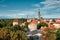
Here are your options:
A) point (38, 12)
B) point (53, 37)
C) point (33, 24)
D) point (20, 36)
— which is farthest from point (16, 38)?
point (38, 12)

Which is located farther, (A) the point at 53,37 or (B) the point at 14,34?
(A) the point at 53,37

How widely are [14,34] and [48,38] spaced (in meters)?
6.09

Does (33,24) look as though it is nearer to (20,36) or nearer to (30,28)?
(30,28)

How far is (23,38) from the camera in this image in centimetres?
2238

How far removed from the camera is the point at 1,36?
72.4 ft

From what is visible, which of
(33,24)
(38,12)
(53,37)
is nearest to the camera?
(53,37)

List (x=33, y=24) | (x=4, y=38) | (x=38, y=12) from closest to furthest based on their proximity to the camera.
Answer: (x=4, y=38) → (x=33, y=24) → (x=38, y=12)

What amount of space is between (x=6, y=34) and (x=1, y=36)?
0.78 metres

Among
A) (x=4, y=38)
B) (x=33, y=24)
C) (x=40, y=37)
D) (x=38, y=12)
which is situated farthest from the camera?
(x=38, y=12)

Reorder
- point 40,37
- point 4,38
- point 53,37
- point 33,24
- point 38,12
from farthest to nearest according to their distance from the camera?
point 38,12 → point 33,24 → point 40,37 → point 53,37 → point 4,38

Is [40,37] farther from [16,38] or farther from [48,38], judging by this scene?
[16,38]

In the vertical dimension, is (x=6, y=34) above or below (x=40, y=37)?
above

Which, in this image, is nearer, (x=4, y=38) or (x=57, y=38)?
(x=4, y=38)

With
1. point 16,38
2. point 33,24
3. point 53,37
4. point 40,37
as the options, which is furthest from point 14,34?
point 33,24
